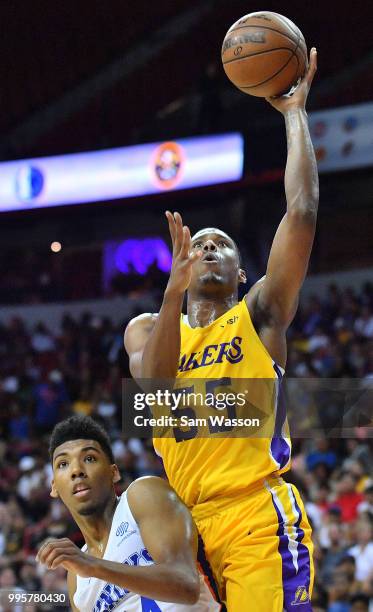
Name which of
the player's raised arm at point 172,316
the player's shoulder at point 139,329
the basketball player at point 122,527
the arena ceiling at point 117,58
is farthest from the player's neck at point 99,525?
the arena ceiling at point 117,58

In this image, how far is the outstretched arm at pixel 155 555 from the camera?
8.21 feet

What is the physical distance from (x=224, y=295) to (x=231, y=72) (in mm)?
879

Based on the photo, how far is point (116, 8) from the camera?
18453 millimetres

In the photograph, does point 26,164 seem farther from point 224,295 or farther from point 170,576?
point 170,576

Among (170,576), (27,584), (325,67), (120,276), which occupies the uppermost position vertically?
(325,67)

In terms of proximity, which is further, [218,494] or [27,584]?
[27,584]

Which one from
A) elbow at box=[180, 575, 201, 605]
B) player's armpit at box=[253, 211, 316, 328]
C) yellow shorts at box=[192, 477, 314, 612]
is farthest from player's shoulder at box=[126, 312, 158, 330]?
elbow at box=[180, 575, 201, 605]

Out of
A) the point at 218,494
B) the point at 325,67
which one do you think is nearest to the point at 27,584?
the point at 218,494

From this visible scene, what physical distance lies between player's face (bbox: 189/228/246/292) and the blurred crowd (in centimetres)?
114

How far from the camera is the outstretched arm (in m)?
2.50

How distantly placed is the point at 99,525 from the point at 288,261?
1.14m

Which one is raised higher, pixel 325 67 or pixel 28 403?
pixel 325 67

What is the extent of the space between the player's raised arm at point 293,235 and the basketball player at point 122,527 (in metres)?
0.80

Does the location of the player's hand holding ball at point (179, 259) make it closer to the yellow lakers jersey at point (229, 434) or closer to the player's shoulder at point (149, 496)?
the yellow lakers jersey at point (229, 434)
